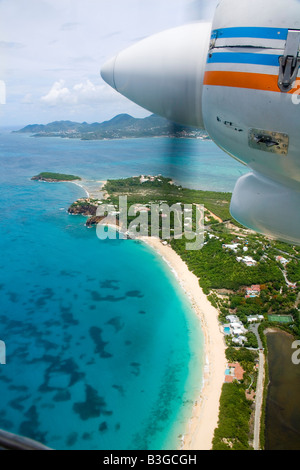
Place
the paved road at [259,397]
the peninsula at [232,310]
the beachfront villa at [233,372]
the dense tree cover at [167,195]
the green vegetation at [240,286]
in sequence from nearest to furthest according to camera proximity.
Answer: the paved road at [259,397] → the peninsula at [232,310] → the green vegetation at [240,286] → the beachfront villa at [233,372] → the dense tree cover at [167,195]

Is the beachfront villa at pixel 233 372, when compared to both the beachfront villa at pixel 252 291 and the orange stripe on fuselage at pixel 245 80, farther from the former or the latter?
the orange stripe on fuselage at pixel 245 80

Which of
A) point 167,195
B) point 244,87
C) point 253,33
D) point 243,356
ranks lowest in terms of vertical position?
point 243,356

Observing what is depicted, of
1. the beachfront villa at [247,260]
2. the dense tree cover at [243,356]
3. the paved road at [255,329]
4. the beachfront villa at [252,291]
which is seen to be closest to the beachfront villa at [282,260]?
the beachfront villa at [247,260]

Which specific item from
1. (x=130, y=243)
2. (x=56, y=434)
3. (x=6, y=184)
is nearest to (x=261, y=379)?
(x=56, y=434)

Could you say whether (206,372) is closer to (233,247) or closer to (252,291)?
(252,291)

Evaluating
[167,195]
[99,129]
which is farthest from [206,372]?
[99,129]
